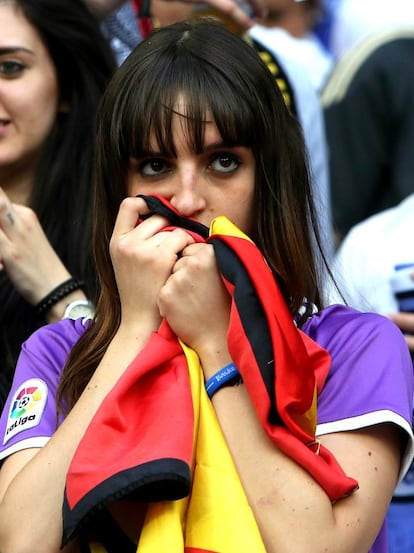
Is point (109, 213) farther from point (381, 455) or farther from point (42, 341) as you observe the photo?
point (381, 455)

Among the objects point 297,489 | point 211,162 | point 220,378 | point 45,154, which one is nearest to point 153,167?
point 211,162

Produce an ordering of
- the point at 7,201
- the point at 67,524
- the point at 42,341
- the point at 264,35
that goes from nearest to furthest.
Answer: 1. the point at 67,524
2. the point at 42,341
3. the point at 7,201
4. the point at 264,35

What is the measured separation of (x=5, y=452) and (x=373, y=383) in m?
0.75

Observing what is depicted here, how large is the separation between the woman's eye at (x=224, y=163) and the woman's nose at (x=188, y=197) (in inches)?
2.1

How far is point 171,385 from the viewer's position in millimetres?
2344

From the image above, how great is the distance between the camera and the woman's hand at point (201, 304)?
2434 millimetres

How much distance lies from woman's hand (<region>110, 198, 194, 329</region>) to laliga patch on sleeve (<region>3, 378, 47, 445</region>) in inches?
9.2

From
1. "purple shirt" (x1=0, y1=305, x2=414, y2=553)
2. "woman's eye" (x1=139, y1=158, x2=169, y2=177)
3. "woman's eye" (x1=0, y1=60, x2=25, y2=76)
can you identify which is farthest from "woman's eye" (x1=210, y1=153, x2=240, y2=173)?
"woman's eye" (x1=0, y1=60, x2=25, y2=76)

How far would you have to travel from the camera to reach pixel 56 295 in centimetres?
334

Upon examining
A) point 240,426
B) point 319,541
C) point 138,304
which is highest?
point 138,304

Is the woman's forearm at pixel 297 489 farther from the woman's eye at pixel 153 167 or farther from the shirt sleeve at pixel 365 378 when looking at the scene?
the woman's eye at pixel 153 167

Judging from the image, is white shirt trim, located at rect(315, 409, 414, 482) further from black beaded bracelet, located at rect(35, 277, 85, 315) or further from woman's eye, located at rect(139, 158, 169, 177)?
Answer: black beaded bracelet, located at rect(35, 277, 85, 315)

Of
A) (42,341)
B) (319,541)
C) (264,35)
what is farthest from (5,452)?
(264,35)

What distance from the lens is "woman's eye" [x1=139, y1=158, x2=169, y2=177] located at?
2639mm
